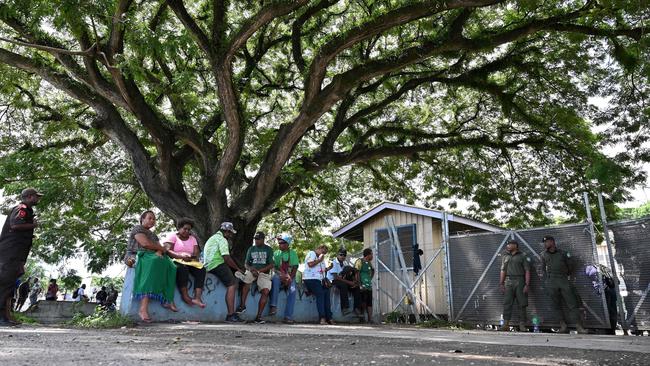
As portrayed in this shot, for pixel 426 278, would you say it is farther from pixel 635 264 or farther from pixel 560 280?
pixel 635 264

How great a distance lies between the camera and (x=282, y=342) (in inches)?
202

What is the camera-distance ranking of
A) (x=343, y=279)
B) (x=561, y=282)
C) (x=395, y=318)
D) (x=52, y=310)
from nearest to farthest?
(x=561, y=282)
(x=343, y=279)
(x=395, y=318)
(x=52, y=310)

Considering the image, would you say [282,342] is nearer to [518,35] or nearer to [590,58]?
[518,35]

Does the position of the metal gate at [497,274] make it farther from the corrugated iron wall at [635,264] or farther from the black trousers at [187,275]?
the black trousers at [187,275]

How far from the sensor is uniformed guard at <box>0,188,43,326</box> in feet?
22.0

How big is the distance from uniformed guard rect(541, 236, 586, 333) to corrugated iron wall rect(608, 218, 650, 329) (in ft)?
2.57

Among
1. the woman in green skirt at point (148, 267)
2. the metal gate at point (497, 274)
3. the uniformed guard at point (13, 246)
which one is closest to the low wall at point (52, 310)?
the uniformed guard at point (13, 246)

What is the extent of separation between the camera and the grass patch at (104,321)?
689cm

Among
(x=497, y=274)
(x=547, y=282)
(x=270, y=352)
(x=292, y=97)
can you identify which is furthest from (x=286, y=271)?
(x=292, y=97)

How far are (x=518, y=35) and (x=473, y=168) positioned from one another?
23.7 ft

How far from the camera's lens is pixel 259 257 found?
9.17m

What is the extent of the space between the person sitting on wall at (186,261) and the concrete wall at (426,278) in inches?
209

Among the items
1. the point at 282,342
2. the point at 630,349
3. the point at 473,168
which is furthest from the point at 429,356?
the point at 473,168

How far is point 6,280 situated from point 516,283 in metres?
8.58
